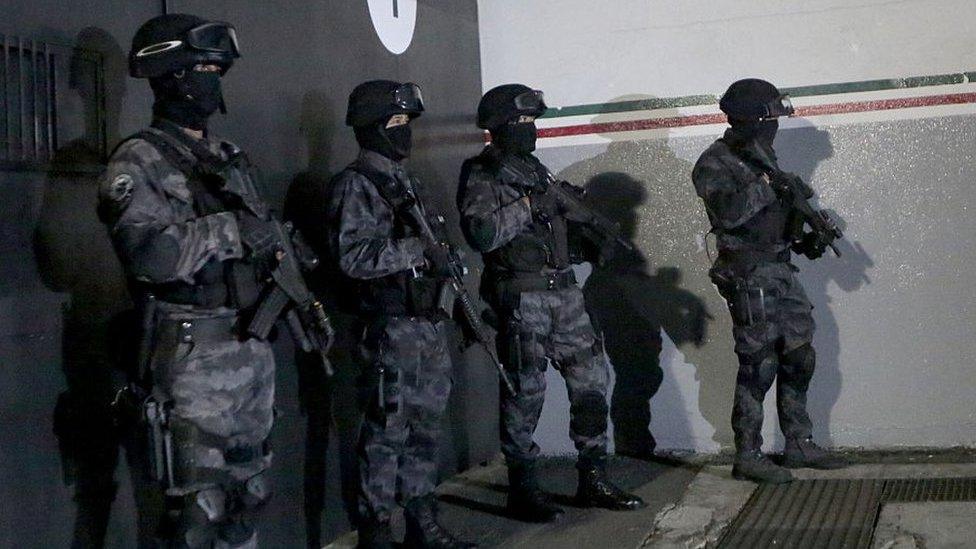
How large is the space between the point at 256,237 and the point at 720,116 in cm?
322

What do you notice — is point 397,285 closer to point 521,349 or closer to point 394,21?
point 521,349

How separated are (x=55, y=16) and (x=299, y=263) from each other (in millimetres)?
919

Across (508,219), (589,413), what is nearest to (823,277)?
(589,413)

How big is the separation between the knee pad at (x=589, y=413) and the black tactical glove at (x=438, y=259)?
103 centimetres

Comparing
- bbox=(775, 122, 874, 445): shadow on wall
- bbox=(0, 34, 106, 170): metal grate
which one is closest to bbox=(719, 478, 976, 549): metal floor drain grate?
bbox=(775, 122, 874, 445): shadow on wall

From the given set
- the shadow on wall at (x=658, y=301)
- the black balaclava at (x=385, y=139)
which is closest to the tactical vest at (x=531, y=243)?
the black balaclava at (x=385, y=139)

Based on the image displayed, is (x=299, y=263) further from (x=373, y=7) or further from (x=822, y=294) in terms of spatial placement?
(x=822, y=294)

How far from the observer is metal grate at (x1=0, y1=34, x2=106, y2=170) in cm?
291

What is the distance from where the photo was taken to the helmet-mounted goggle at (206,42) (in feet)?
10.0

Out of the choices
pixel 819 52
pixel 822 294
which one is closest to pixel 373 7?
pixel 819 52

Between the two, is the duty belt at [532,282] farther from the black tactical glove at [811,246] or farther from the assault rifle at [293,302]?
the assault rifle at [293,302]

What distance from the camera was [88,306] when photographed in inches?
125

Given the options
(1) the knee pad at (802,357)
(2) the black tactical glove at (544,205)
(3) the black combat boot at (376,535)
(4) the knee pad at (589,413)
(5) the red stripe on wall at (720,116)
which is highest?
(5) the red stripe on wall at (720,116)

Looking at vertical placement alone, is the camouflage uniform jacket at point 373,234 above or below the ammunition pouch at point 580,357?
above
